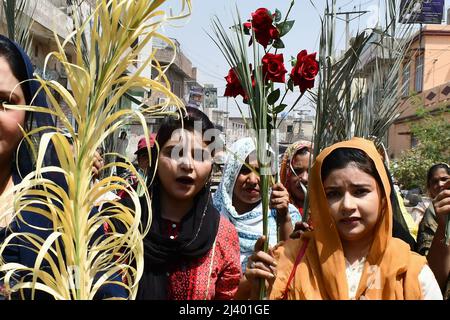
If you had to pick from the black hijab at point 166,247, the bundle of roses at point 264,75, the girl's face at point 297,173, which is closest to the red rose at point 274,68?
the bundle of roses at point 264,75

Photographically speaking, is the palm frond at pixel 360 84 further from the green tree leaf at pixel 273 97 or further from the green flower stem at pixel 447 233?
the green flower stem at pixel 447 233

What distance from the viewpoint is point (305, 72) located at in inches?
81.2

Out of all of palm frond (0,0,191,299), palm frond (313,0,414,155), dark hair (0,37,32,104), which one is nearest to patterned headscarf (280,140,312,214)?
palm frond (313,0,414,155)

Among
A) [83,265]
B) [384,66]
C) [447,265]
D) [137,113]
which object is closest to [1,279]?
[83,265]

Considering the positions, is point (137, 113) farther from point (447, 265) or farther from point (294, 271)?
point (447, 265)

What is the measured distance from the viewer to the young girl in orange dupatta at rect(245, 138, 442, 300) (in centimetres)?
174

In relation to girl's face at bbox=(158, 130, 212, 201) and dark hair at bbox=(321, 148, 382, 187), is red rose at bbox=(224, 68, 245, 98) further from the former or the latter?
dark hair at bbox=(321, 148, 382, 187)

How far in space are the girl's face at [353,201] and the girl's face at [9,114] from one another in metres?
1.01

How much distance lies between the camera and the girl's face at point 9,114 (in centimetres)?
133

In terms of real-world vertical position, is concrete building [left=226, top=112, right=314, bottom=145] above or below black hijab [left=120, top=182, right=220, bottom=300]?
above

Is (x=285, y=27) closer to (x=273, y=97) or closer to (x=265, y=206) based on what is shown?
(x=273, y=97)

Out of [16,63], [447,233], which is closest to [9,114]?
[16,63]

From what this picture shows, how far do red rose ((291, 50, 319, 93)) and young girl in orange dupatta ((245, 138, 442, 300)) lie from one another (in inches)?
11.7
